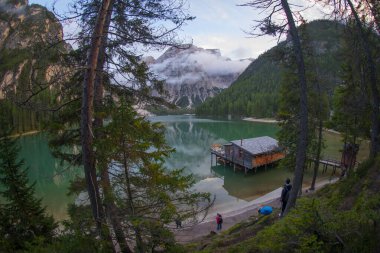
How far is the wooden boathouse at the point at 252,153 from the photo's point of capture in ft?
127

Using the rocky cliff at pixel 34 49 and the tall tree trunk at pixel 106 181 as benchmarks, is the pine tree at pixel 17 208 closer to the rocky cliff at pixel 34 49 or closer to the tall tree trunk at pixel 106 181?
the tall tree trunk at pixel 106 181

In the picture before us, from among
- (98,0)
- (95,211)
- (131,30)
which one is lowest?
(95,211)

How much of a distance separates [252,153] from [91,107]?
33595 millimetres

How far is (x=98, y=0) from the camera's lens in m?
8.09

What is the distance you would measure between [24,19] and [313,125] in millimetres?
21785

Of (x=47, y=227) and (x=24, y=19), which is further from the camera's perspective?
(x=47, y=227)

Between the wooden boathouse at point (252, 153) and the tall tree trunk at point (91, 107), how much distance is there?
33122 mm

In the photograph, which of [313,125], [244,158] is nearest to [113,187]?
[313,125]

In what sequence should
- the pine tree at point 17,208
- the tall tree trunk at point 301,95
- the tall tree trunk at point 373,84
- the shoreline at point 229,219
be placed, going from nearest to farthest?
the tall tree trunk at point 301,95 → the tall tree trunk at point 373,84 → the pine tree at point 17,208 → the shoreline at point 229,219

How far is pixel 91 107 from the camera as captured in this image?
6223mm

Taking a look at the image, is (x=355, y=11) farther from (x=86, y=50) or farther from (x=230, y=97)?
(x=230, y=97)

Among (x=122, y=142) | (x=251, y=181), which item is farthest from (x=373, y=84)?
(x=251, y=181)

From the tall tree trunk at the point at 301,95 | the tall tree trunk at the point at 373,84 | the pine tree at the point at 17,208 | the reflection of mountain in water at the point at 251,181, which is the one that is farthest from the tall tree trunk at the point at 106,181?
the reflection of mountain in water at the point at 251,181

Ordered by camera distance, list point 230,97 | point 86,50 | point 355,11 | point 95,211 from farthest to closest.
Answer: point 230,97, point 355,11, point 86,50, point 95,211
